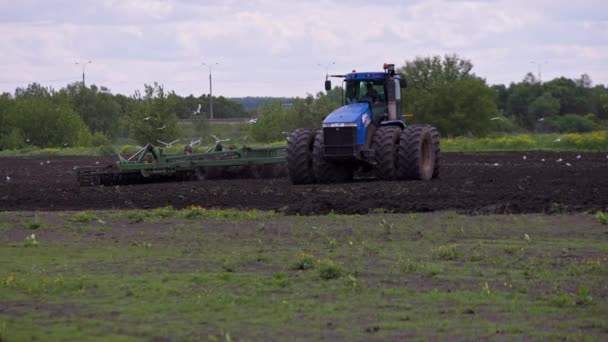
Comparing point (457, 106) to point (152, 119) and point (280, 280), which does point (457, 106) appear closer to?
point (152, 119)

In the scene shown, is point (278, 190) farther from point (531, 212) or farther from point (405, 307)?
point (405, 307)

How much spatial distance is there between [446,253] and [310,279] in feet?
9.31

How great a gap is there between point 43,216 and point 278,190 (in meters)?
6.49

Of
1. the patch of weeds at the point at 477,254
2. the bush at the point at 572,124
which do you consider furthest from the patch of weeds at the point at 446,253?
the bush at the point at 572,124

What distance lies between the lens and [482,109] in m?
81.3

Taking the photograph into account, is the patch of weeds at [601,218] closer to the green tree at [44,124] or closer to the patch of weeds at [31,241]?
the patch of weeds at [31,241]

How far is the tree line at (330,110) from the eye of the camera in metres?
73.4

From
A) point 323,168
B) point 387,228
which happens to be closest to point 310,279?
point 387,228

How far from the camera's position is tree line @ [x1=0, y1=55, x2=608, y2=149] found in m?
73.4

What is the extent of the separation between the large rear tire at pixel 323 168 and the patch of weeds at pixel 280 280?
49.5 feet

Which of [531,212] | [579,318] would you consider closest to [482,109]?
[531,212]

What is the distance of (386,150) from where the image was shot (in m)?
28.9

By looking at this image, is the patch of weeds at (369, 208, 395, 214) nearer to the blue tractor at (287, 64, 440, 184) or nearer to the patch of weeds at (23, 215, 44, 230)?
the blue tractor at (287, 64, 440, 184)

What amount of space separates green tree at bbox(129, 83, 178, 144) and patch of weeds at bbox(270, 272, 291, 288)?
53.5 m
